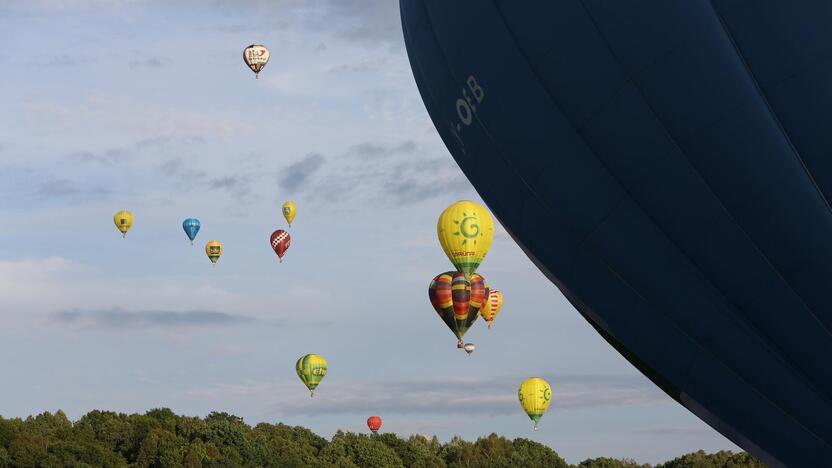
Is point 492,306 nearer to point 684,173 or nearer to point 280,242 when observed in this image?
point 280,242

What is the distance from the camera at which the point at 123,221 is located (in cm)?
9825

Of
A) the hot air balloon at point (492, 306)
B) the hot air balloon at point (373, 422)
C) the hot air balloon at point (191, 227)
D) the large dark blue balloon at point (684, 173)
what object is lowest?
the large dark blue balloon at point (684, 173)

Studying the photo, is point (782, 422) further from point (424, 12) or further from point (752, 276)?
point (424, 12)

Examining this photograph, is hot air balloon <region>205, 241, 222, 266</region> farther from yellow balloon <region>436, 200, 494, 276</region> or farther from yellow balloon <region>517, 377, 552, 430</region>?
yellow balloon <region>436, 200, 494, 276</region>

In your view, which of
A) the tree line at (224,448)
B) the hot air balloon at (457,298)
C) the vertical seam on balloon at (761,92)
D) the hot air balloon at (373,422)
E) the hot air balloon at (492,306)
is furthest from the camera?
the hot air balloon at (373,422)

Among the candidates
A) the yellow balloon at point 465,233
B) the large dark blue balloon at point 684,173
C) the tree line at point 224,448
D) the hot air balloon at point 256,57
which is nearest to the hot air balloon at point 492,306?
the yellow balloon at point 465,233

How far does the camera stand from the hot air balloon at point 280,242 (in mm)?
95312

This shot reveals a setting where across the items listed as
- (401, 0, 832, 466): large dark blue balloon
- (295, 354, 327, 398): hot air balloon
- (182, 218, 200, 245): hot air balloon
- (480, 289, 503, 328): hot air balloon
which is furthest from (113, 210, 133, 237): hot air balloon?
(401, 0, 832, 466): large dark blue balloon

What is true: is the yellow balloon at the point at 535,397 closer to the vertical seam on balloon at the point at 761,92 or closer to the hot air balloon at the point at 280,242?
the hot air balloon at the point at 280,242

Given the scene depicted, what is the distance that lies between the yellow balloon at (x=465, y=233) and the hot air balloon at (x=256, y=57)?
27776 millimetres

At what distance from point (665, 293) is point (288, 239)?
78.3 m

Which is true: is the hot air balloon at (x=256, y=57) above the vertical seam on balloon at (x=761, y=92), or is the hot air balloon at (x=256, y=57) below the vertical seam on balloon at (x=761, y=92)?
above

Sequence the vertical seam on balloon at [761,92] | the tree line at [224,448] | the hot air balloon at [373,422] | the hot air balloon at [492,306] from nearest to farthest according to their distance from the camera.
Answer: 1. the vertical seam on balloon at [761,92]
2. the hot air balloon at [492,306]
3. the tree line at [224,448]
4. the hot air balloon at [373,422]

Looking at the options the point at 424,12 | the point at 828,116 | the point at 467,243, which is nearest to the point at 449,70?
the point at 424,12
